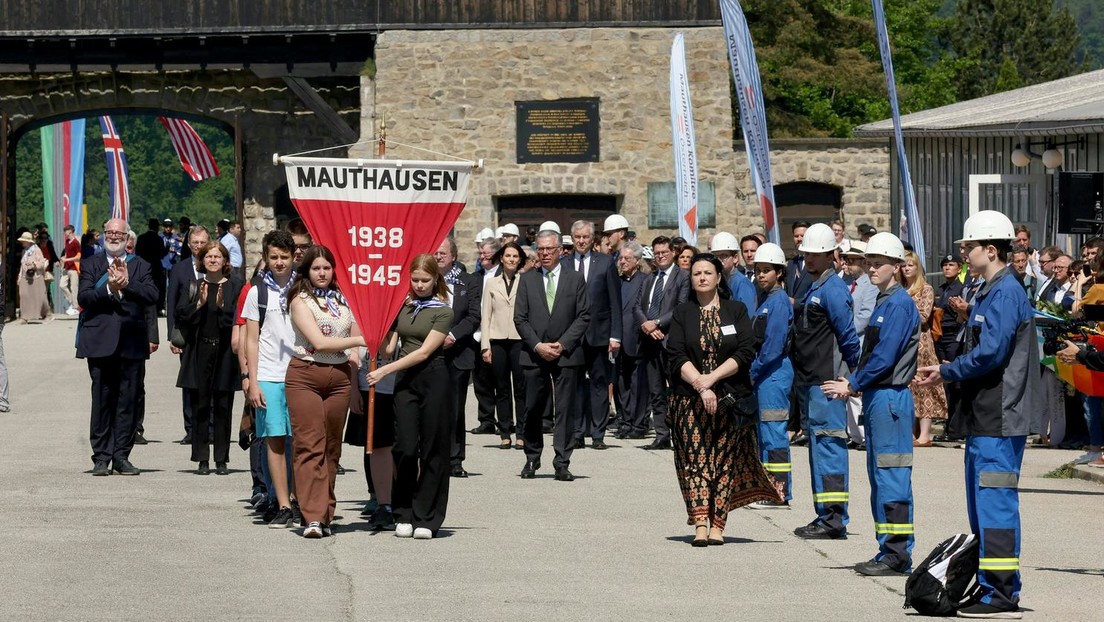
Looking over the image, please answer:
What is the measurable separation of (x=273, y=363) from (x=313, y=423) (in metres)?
0.63

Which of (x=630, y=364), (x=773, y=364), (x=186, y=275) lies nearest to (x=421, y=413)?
(x=773, y=364)

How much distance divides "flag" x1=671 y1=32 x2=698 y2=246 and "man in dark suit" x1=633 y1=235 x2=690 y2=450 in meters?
2.37

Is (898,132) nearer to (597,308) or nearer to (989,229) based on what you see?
(597,308)

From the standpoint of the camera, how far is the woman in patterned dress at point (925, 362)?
1584 centimetres

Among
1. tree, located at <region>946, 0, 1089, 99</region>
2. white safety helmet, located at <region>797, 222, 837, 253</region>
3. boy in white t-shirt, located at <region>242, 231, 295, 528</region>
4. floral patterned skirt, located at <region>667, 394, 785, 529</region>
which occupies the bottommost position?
floral patterned skirt, located at <region>667, 394, 785, 529</region>

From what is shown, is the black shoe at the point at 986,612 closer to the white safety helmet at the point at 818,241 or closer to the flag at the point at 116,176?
the white safety helmet at the point at 818,241

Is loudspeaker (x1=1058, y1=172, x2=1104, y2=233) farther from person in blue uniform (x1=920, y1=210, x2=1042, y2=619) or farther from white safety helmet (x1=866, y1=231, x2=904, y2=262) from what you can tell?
person in blue uniform (x1=920, y1=210, x2=1042, y2=619)

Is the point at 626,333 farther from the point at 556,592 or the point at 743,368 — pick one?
the point at 556,592

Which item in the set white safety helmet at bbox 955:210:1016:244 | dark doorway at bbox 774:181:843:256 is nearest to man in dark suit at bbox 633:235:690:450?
white safety helmet at bbox 955:210:1016:244

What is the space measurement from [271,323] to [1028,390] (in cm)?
473

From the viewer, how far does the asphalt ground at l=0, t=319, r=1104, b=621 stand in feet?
27.3

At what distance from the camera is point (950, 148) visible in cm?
2755

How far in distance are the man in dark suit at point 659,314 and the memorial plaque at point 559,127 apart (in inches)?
506

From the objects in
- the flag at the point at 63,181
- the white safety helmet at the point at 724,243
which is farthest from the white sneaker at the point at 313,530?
the flag at the point at 63,181
